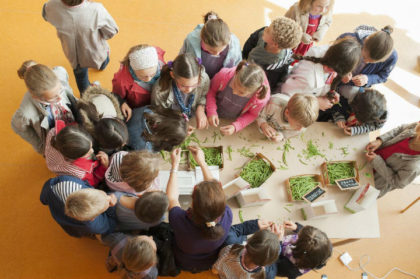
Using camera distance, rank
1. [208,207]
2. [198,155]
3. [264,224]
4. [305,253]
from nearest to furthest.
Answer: [208,207] < [305,253] < [264,224] < [198,155]

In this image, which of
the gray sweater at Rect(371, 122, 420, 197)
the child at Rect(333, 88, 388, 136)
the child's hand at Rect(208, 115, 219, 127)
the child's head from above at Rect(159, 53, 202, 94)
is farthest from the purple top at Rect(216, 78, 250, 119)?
the gray sweater at Rect(371, 122, 420, 197)

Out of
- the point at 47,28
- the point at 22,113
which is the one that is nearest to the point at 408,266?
the point at 22,113

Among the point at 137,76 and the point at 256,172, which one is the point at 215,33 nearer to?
the point at 137,76

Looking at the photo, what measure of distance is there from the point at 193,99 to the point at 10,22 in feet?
10.3

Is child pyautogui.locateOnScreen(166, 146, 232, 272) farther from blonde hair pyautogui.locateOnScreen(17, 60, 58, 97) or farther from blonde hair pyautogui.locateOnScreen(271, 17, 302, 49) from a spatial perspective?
blonde hair pyautogui.locateOnScreen(271, 17, 302, 49)

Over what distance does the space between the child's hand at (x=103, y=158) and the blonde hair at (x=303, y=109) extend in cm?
159

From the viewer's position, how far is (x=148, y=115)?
8.41ft

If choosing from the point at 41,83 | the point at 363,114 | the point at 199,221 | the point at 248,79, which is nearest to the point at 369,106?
the point at 363,114

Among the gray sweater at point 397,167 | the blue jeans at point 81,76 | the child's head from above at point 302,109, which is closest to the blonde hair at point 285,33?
the child's head from above at point 302,109

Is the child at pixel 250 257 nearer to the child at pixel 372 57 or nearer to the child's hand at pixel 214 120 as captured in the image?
the child's hand at pixel 214 120

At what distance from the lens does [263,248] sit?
196 centimetres

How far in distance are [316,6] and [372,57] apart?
2.87 feet

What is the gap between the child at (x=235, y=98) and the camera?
2539 millimetres

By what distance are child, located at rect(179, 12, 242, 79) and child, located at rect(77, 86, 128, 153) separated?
2.96ft
